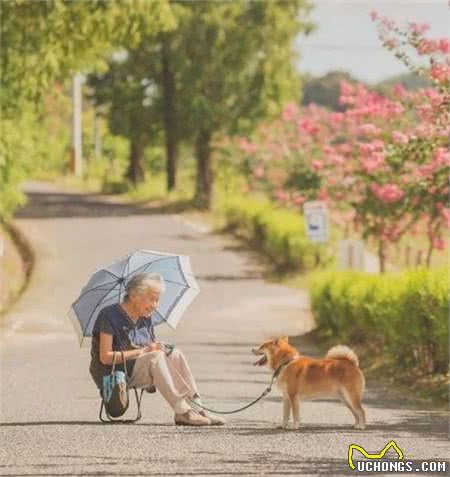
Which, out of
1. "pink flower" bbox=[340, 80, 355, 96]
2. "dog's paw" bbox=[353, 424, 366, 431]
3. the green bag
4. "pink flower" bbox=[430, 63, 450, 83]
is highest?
"pink flower" bbox=[430, 63, 450, 83]

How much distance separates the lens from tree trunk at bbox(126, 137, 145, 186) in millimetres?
63750

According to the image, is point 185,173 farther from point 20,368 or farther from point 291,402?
point 291,402

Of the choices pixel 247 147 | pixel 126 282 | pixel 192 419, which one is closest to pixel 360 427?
pixel 192 419

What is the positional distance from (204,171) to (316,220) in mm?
27080

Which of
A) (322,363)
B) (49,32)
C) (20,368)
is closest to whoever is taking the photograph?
(322,363)

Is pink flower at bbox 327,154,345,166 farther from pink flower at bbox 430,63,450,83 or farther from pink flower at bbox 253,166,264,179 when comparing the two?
pink flower at bbox 430,63,450,83

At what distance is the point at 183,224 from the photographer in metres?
48.5

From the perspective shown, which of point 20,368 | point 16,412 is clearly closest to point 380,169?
point 20,368

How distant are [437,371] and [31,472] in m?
8.84

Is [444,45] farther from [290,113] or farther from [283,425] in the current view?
[290,113]

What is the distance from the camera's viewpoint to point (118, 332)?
410 inches

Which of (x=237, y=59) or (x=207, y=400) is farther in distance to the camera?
(x=237, y=59)

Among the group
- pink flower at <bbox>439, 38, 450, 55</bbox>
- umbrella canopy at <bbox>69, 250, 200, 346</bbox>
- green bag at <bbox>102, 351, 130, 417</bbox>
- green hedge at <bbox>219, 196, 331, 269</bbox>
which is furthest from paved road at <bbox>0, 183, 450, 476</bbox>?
pink flower at <bbox>439, 38, 450, 55</bbox>

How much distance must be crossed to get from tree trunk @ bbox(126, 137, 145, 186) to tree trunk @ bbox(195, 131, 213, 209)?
845cm
